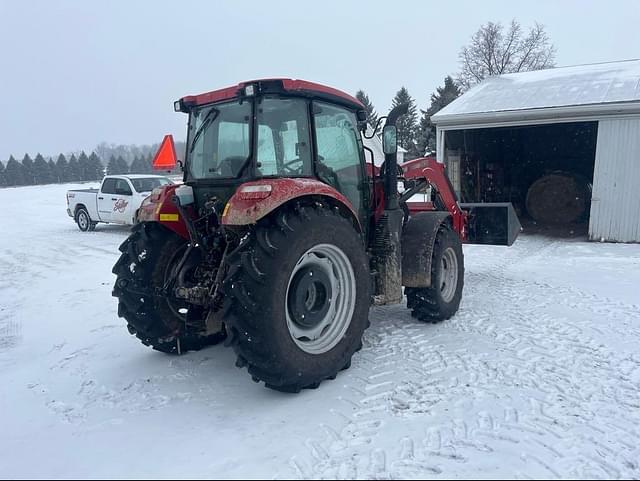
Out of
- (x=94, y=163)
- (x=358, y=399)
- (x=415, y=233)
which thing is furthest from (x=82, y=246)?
(x=94, y=163)

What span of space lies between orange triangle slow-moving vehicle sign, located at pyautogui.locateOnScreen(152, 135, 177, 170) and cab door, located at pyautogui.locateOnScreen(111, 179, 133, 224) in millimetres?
3365

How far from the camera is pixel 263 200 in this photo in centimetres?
331

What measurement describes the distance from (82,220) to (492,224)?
504 inches

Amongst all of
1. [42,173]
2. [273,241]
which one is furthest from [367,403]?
[42,173]

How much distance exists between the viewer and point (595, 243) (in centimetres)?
1070

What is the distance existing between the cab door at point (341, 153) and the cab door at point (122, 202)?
424 inches

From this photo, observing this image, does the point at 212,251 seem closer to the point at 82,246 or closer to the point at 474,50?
the point at 82,246

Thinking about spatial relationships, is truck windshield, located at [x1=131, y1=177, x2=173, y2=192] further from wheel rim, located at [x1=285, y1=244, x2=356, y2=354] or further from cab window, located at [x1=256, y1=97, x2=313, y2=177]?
wheel rim, located at [x1=285, y1=244, x2=356, y2=354]

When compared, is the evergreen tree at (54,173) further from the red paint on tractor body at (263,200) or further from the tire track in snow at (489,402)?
the red paint on tractor body at (263,200)

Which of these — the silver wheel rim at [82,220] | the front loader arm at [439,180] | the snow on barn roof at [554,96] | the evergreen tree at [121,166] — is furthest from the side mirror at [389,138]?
the evergreen tree at [121,166]

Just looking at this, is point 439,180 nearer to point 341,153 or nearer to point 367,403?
point 341,153

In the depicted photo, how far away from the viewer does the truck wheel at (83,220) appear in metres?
15.0

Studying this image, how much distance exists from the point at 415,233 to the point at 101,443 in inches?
134

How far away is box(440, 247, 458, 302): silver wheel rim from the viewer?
216 inches
